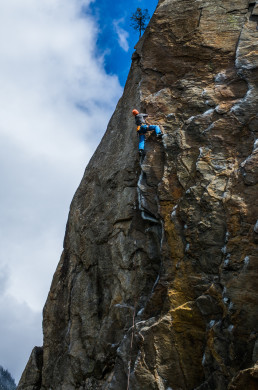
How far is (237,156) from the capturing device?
16062mm

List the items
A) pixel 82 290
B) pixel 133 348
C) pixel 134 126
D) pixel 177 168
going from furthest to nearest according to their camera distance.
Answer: pixel 134 126 < pixel 82 290 < pixel 177 168 < pixel 133 348

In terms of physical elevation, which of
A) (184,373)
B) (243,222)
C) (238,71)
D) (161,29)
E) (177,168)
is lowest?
(184,373)

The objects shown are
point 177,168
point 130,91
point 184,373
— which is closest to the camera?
point 184,373

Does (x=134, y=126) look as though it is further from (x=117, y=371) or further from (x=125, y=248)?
(x=117, y=371)

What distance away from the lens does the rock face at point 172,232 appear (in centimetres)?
1420

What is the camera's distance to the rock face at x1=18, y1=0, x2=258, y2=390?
46.6 ft

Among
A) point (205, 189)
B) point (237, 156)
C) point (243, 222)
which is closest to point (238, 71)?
point (237, 156)

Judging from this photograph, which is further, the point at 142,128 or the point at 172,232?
the point at 142,128

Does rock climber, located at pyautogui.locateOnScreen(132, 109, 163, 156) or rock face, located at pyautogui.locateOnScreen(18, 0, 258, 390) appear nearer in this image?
rock face, located at pyautogui.locateOnScreen(18, 0, 258, 390)

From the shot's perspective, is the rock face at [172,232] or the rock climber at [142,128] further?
the rock climber at [142,128]

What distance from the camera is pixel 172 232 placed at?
1598cm

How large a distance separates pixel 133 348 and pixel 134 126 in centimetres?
883

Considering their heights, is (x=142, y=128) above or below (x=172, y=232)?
above

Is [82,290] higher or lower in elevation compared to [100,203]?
lower
